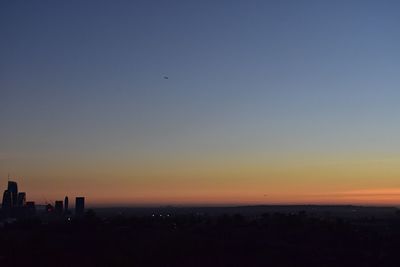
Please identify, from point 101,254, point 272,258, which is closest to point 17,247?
point 101,254

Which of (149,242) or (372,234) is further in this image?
(372,234)

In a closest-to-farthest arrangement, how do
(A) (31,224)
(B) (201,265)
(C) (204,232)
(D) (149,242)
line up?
(B) (201,265), (D) (149,242), (C) (204,232), (A) (31,224)

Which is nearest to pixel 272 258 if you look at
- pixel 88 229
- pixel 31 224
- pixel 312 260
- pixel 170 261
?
pixel 312 260

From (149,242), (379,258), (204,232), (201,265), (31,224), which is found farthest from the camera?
(31,224)

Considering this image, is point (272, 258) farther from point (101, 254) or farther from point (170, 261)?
point (101, 254)

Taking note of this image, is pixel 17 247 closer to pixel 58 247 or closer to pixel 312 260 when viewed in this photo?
pixel 58 247

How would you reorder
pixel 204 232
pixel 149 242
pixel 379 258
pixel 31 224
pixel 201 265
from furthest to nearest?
pixel 31 224, pixel 204 232, pixel 149 242, pixel 379 258, pixel 201 265
